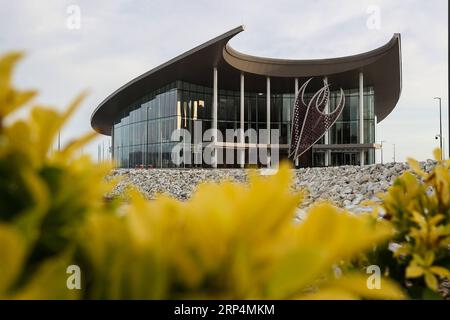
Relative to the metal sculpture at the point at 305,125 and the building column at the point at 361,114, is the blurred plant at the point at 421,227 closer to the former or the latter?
the metal sculpture at the point at 305,125

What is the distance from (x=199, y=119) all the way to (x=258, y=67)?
7.65m

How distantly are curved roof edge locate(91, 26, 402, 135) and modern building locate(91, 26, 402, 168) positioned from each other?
8cm

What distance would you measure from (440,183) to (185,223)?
3.26 feet

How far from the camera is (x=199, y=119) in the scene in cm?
3688

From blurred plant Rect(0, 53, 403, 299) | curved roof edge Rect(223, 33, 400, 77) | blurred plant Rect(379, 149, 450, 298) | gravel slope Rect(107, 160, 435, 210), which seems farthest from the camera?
curved roof edge Rect(223, 33, 400, 77)

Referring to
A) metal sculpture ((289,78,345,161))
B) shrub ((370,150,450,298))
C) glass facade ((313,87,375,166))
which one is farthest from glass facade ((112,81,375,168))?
shrub ((370,150,450,298))

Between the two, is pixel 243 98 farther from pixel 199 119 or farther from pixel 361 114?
pixel 361 114

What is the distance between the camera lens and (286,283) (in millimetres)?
Answer: 521

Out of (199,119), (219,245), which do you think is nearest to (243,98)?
(199,119)

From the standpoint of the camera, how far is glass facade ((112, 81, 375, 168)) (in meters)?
36.0

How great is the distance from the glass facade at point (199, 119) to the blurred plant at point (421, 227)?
3305 cm

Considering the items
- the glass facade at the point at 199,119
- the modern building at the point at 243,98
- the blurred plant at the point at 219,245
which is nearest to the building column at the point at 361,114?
the modern building at the point at 243,98

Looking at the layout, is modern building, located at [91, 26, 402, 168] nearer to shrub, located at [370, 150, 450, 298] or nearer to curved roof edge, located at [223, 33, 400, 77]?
curved roof edge, located at [223, 33, 400, 77]

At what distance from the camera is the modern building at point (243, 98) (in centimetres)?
3244
